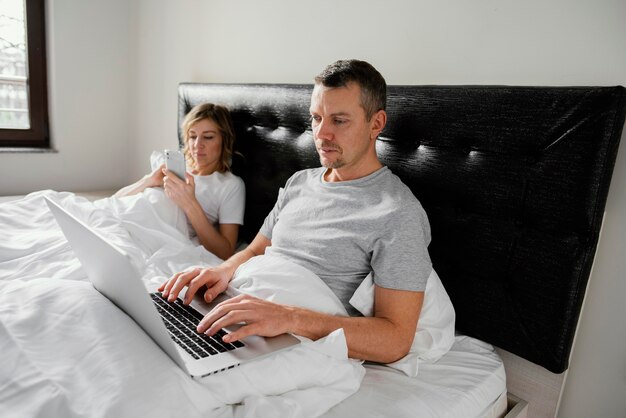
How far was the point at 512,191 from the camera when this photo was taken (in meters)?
1.00

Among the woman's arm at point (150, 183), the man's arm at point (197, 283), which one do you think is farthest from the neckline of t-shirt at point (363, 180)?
the woman's arm at point (150, 183)

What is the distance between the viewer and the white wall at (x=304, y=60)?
0.99 meters

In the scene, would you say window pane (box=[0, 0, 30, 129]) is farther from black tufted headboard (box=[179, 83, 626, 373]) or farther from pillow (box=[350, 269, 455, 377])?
pillow (box=[350, 269, 455, 377])

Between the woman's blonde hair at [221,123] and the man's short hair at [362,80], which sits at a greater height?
the man's short hair at [362,80]

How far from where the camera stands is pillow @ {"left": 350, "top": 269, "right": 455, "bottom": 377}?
102 centimetres

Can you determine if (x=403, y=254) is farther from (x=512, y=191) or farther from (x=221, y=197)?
(x=221, y=197)

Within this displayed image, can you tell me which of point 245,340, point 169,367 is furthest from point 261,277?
point 169,367

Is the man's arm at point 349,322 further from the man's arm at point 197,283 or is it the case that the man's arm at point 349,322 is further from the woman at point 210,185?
the woman at point 210,185

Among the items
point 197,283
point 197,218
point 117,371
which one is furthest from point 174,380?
point 197,218

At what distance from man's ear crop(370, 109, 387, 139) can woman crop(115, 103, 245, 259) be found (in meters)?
0.71

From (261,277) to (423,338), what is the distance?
0.39m

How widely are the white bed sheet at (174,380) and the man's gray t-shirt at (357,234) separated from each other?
20 centimetres

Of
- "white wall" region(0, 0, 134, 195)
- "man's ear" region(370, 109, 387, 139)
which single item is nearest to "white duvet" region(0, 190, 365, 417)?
"man's ear" region(370, 109, 387, 139)

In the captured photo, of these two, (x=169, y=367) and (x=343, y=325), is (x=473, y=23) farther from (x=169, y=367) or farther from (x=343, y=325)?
(x=169, y=367)
